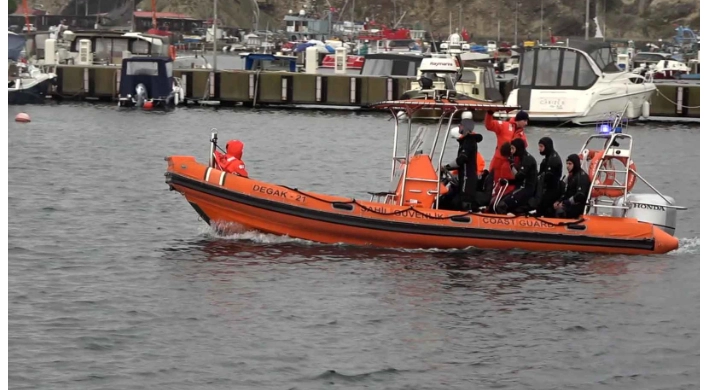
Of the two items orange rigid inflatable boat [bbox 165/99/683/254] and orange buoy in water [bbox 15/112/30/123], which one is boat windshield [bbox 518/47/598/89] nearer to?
orange buoy in water [bbox 15/112/30/123]

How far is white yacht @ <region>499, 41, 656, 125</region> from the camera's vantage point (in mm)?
39844

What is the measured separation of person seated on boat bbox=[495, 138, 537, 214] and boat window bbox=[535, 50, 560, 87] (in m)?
22.2

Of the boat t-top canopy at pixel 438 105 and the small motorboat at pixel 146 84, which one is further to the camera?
the small motorboat at pixel 146 84

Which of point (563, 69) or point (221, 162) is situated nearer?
point (221, 162)

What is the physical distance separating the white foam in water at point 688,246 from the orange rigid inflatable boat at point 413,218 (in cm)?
61

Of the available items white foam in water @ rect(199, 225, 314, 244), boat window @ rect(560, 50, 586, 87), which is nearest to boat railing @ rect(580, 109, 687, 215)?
white foam in water @ rect(199, 225, 314, 244)

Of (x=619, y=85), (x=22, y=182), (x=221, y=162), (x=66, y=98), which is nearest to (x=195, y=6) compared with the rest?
(x=66, y=98)

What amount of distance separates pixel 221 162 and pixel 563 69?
2293 cm

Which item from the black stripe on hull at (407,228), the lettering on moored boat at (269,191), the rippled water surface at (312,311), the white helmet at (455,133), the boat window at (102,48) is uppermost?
the boat window at (102,48)

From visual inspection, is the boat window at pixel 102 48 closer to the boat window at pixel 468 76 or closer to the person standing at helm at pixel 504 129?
the boat window at pixel 468 76

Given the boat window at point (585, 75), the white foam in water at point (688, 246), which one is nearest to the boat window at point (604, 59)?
the boat window at point (585, 75)

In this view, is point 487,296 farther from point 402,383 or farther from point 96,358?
point 96,358

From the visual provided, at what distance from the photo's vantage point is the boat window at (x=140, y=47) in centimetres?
5159

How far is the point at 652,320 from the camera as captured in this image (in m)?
15.1
